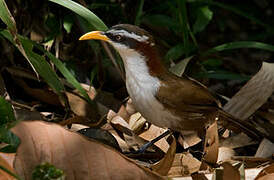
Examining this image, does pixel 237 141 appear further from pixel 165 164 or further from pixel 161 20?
pixel 161 20

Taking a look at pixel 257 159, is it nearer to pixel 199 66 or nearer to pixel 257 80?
pixel 257 80

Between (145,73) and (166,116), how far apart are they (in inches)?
12.5

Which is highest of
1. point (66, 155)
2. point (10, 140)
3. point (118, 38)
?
point (118, 38)

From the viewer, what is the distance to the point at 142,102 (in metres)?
3.49

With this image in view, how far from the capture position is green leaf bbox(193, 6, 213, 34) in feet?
16.6

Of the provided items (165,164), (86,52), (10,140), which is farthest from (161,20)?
(10,140)

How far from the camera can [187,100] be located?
11.8 ft

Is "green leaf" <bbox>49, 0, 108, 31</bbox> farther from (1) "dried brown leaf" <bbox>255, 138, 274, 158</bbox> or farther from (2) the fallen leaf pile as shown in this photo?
(1) "dried brown leaf" <bbox>255, 138, 274, 158</bbox>

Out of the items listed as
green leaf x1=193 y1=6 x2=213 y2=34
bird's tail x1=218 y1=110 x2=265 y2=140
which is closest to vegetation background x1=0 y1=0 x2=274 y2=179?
green leaf x1=193 y1=6 x2=213 y2=34

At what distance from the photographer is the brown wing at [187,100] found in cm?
352

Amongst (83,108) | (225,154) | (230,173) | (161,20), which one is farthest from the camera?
(161,20)

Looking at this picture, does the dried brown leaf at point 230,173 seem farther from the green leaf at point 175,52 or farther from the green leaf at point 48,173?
the green leaf at point 175,52

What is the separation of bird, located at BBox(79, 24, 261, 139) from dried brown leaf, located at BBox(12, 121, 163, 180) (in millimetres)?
949

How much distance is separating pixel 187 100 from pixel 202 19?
172cm
